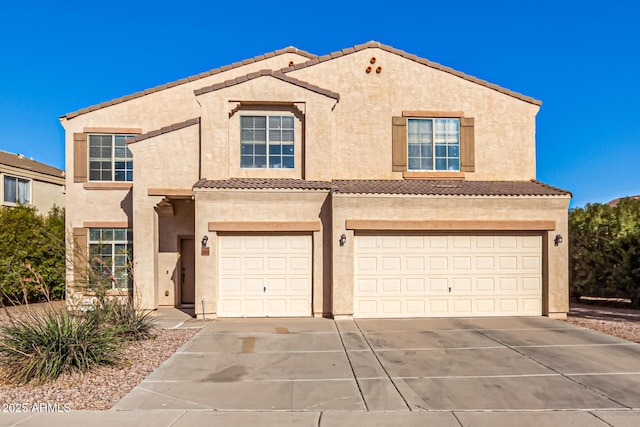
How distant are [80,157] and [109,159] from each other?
2.95 feet

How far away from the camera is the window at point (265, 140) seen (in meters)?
13.5

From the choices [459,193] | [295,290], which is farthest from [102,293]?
[459,193]

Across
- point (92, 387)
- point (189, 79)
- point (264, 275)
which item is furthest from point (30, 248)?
point (92, 387)

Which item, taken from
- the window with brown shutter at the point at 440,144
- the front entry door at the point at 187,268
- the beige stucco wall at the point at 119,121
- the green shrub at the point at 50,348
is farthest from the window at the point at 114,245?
the window with brown shutter at the point at 440,144

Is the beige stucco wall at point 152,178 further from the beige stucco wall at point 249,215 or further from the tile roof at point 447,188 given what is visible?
the tile roof at point 447,188

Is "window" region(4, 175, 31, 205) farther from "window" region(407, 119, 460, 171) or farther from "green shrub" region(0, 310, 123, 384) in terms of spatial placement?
"window" region(407, 119, 460, 171)

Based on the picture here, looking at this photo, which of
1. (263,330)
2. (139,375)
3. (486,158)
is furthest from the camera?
A: (486,158)

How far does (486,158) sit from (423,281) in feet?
16.3

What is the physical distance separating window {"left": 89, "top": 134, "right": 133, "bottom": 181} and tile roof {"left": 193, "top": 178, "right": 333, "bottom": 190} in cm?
379

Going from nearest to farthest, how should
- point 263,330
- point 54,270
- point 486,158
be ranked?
1. point 263,330
2. point 486,158
3. point 54,270

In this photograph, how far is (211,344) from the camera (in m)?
9.60

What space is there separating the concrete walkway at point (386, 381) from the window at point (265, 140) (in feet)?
16.5

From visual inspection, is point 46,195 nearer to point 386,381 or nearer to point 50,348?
point 50,348

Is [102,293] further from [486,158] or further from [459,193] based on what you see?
[486,158]
